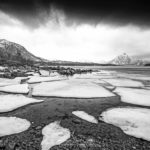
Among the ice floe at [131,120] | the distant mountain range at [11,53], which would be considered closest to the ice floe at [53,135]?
the ice floe at [131,120]

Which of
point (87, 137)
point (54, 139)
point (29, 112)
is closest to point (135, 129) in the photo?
point (87, 137)

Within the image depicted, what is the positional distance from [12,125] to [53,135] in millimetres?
1725

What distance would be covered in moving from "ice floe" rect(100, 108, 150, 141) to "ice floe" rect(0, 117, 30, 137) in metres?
3.18

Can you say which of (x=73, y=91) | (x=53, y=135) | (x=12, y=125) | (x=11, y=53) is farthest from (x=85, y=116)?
(x=11, y=53)

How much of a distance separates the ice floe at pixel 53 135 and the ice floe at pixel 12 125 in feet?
2.80

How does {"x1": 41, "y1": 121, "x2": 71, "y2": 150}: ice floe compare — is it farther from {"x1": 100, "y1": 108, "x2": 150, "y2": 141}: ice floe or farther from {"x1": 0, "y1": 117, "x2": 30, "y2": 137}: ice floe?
{"x1": 100, "y1": 108, "x2": 150, "y2": 141}: ice floe

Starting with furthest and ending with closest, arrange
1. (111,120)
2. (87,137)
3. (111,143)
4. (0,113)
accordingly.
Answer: (0,113) < (111,120) < (87,137) < (111,143)

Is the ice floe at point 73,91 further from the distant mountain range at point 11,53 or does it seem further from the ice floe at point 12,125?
the distant mountain range at point 11,53

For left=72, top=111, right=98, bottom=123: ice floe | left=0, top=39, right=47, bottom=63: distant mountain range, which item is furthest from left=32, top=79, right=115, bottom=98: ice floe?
left=0, top=39, right=47, bottom=63: distant mountain range

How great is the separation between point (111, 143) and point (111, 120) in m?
1.47

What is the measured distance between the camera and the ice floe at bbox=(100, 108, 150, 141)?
398 centimetres

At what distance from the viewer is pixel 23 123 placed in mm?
4535

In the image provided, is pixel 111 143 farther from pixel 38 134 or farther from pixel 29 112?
pixel 29 112

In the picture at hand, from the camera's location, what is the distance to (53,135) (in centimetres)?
378
